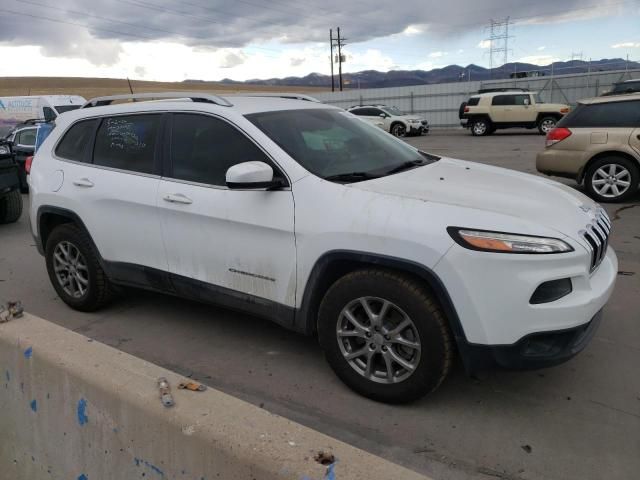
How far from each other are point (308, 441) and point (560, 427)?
1742 mm

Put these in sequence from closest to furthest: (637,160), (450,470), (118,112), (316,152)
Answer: (450,470), (316,152), (118,112), (637,160)

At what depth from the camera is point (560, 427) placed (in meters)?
2.95

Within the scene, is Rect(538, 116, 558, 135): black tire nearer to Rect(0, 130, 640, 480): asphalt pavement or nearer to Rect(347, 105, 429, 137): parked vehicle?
Rect(347, 105, 429, 137): parked vehicle

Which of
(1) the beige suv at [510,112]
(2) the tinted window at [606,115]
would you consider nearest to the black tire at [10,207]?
(2) the tinted window at [606,115]

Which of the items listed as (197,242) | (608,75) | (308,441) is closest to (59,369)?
(308,441)

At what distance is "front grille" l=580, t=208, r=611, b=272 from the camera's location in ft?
9.80

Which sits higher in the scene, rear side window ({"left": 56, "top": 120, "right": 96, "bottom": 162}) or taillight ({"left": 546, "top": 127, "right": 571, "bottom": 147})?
rear side window ({"left": 56, "top": 120, "right": 96, "bottom": 162})

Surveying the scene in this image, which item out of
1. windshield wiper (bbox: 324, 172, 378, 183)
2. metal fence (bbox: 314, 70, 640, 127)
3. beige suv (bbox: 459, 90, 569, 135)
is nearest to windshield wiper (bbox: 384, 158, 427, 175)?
windshield wiper (bbox: 324, 172, 378, 183)

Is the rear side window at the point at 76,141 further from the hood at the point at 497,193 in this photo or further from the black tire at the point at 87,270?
the hood at the point at 497,193

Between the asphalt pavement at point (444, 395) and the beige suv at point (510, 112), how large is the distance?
20.7 m

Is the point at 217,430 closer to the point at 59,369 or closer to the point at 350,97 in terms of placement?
the point at 59,369

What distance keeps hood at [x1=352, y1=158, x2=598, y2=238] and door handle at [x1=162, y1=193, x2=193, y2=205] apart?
1188mm

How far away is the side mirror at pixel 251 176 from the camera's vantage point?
3.22 metres

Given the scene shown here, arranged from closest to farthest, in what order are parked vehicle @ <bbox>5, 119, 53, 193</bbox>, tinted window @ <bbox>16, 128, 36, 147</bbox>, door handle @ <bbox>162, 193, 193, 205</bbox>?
door handle @ <bbox>162, 193, 193, 205</bbox>, parked vehicle @ <bbox>5, 119, 53, 193</bbox>, tinted window @ <bbox>16, 128, 36, 147</bbox>
